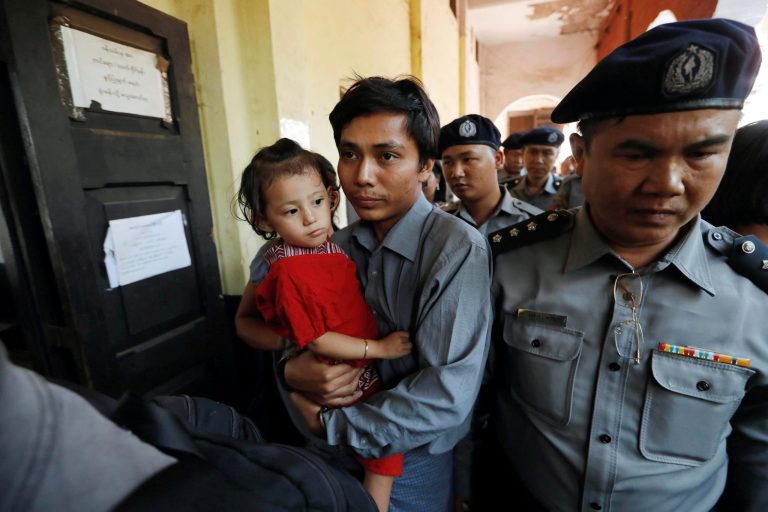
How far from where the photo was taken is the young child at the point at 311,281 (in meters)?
0.98

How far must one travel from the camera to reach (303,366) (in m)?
1.06

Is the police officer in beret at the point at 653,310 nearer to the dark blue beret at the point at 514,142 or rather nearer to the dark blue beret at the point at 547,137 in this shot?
the dark blue beret at the point at 547,137

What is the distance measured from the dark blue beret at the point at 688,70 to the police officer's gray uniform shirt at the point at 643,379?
1.04 feet

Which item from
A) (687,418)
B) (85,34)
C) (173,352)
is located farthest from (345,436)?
(85,34)

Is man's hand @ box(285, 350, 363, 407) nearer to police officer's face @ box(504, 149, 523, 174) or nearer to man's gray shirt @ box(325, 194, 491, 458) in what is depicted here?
man's gray shirt @ box(325, 194, 491, 458)

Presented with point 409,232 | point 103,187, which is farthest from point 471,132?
point 103,187

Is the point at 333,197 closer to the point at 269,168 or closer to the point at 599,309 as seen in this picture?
the point at 269,168

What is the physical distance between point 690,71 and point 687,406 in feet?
2.51

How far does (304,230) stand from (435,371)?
580 millimetres

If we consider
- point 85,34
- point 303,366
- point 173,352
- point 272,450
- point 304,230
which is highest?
point 85,34

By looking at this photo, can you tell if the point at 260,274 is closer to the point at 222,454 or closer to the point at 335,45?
the point at 222,454

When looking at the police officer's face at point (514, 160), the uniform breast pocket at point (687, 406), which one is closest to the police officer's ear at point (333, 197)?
the uniform breast pocket at point (687, 406)

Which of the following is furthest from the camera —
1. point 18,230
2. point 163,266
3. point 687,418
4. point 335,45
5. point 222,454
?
point 335,45

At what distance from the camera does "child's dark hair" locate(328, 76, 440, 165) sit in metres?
1.05
